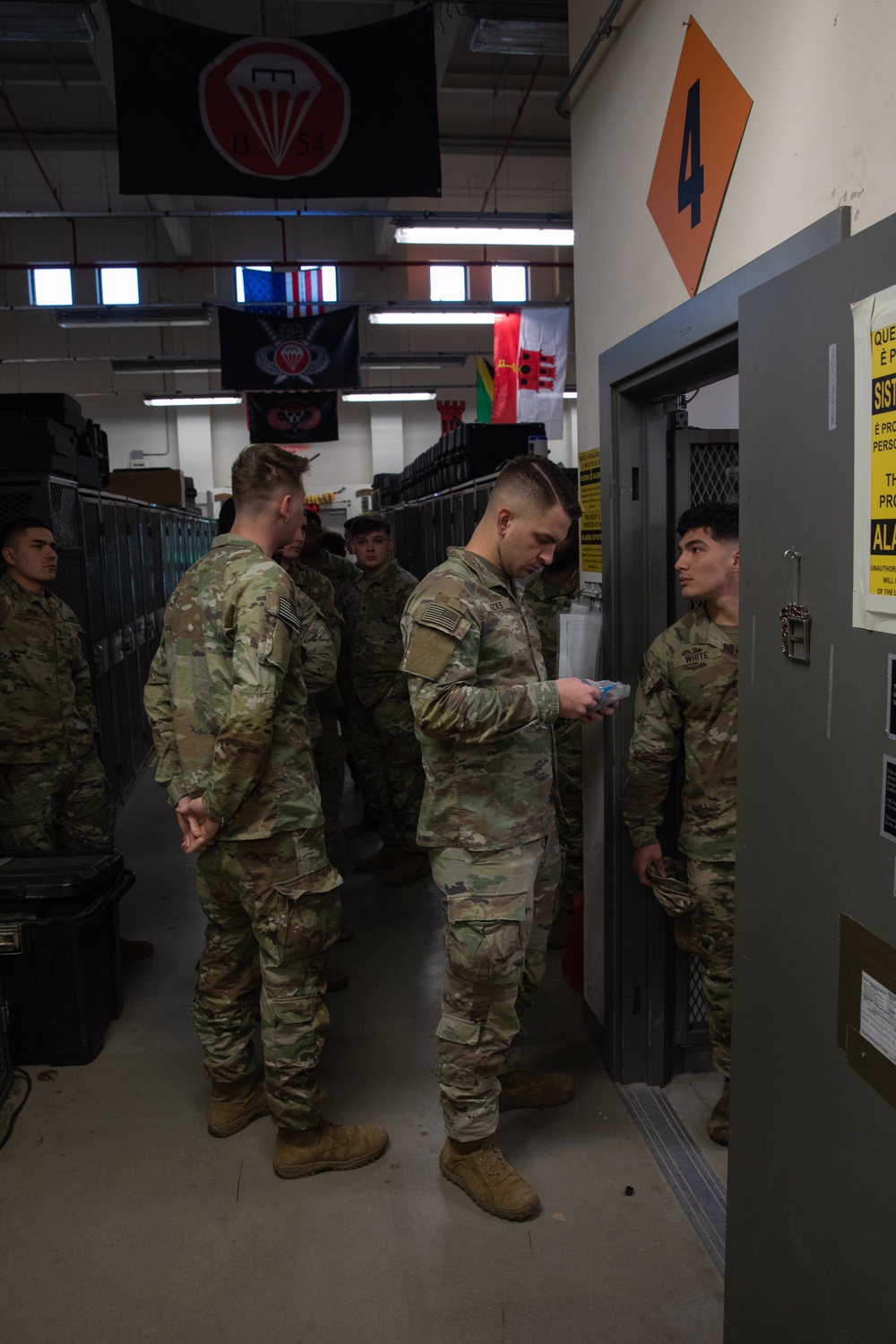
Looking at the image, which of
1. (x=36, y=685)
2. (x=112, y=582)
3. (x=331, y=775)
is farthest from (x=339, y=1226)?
(x=112, y=582)

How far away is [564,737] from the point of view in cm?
378

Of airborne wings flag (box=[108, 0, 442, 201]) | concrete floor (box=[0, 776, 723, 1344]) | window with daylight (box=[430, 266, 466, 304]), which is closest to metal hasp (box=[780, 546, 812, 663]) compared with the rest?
concrete floor (box=[0, 776, 723, 1344])

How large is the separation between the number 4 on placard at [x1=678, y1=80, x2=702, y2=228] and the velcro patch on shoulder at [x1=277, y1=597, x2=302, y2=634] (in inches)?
50.1

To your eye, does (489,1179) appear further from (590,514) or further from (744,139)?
(744,139)

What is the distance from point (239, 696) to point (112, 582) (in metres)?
4.32

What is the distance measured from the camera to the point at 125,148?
143 inches

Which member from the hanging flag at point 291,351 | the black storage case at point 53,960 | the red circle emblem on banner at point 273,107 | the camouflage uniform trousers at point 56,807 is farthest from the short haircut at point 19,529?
the hanging flag at point 291,351

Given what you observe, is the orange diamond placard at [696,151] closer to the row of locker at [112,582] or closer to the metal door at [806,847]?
the metal door at [806,847]

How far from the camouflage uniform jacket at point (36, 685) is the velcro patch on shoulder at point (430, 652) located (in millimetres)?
2096

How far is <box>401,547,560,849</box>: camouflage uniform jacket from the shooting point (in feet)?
6.92

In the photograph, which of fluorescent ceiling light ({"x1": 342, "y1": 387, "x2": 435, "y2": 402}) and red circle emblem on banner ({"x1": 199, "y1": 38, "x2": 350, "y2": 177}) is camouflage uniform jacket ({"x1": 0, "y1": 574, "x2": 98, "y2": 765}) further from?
fluorescent ceiling light ({"x1": 342, "y1": 387, "x2": 435, "y2": 402})

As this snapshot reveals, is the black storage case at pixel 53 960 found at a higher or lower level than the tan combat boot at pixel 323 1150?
higher

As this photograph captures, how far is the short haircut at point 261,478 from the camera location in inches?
Answer: 95.7

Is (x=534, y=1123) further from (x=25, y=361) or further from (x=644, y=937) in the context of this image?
(x=25, y=361)
